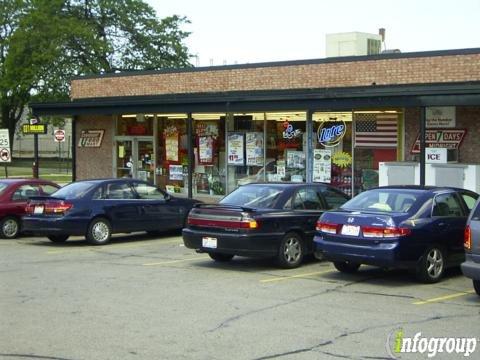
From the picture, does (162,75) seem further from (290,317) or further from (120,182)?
(290,317)

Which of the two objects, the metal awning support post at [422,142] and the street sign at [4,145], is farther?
the street sign at [4,145]

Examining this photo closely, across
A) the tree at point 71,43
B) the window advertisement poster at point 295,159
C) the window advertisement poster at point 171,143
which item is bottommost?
the window advertisement poster at point 295,159

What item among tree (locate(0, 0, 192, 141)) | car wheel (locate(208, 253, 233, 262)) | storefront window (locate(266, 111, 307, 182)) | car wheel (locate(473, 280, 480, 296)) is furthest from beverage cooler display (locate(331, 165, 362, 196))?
tree (locate(0, 0, 192, 141))

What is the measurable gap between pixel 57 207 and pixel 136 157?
10.2m

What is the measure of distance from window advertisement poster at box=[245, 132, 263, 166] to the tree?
29798 mm

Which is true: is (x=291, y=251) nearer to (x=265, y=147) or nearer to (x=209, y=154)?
(x=265, y=147)

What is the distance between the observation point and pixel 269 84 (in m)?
21.8

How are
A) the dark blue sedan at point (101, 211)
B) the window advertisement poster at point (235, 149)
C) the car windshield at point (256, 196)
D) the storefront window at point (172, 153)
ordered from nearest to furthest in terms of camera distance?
the car windshield at point (256, 196) → the dark blue sedan at point (101, 211) → the window advertisement poster at point (235, 149) → the storefront window at point (172, 153)

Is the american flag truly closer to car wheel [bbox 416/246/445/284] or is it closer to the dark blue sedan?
the dark blue sedan

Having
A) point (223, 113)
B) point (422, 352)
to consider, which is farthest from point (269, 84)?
point (422, 352)

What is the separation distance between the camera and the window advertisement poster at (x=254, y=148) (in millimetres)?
21750

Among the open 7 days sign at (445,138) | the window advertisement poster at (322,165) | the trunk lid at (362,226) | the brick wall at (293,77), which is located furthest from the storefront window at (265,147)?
the trunk lid at (362,226)

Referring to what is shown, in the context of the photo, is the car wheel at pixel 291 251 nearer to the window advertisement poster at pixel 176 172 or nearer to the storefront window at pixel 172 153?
the storefront window at pixel 172 153

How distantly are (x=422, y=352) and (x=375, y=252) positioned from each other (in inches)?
139
